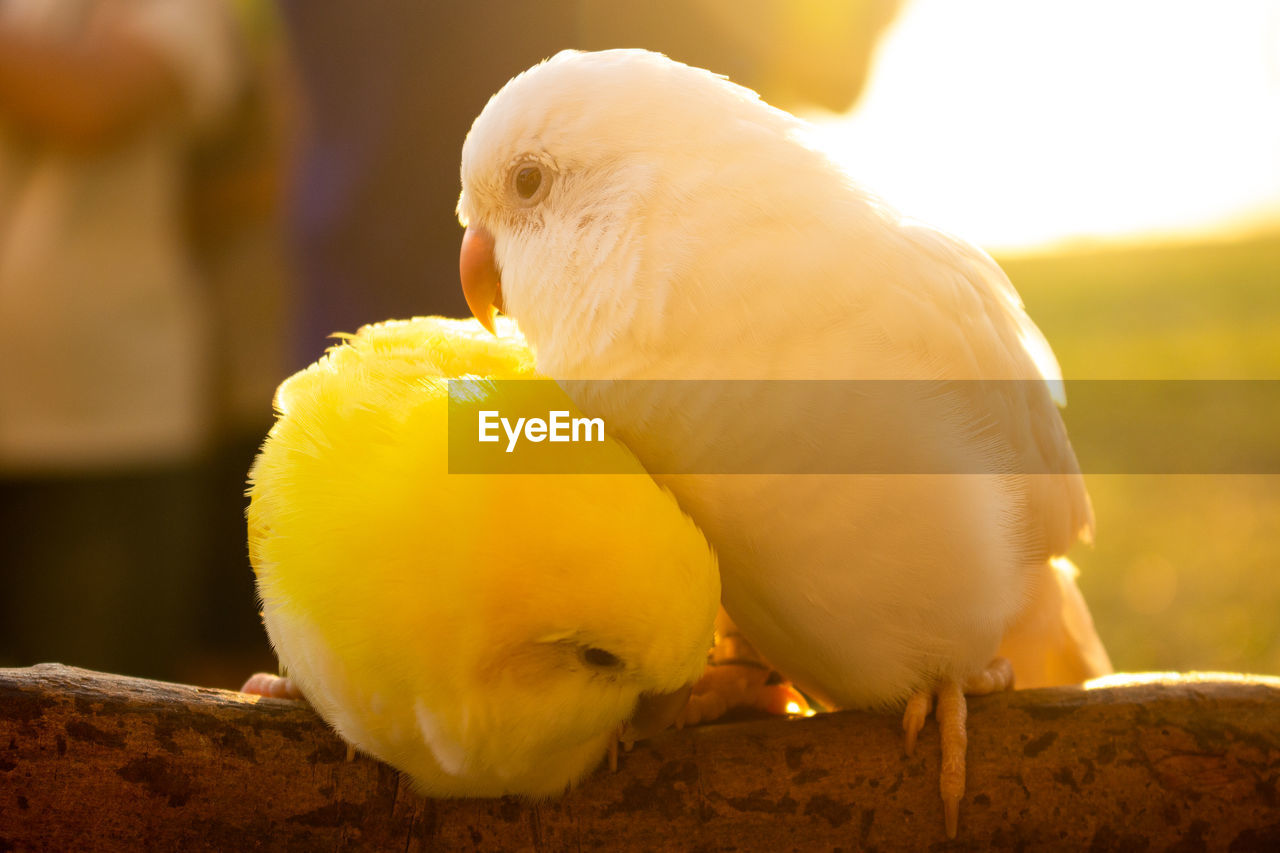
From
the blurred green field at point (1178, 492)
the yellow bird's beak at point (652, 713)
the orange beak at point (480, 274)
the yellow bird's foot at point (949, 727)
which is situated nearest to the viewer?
the yellow bird's beak at point (652, 713)

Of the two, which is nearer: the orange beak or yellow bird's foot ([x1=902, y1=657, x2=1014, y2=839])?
yellow bird's foot ([x1=902, y1=657, x2=1014, y2=839])

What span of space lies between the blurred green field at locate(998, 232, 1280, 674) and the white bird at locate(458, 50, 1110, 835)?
0.74 metres

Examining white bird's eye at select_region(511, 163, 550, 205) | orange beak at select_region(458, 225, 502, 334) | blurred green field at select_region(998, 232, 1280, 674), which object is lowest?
blurred green field at select_region(998, 232, 1280, 674)

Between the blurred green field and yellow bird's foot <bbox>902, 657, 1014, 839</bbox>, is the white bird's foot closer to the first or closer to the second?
yellow bird's foot <bbox>902, 657, 1014, 839</bbox>

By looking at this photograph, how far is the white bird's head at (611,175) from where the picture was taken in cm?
98

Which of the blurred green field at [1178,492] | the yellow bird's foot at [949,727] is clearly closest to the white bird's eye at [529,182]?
the yellow bird's foot at [949,727]

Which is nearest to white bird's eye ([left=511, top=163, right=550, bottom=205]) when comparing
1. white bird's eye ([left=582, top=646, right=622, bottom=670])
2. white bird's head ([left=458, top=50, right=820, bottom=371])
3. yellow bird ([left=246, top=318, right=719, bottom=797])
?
white bird's head ([left=458, top=50, right=820, bottom=371])

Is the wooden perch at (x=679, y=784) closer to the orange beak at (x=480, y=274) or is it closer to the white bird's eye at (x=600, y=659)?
the white bird's eye at (x=600, y=659)

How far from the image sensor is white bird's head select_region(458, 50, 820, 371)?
98 cm

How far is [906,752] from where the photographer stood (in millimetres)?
1048

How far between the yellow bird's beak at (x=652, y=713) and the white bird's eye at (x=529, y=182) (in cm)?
59

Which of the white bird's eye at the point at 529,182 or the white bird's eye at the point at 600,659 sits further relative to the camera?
the white bird's eye at the point at 529,182

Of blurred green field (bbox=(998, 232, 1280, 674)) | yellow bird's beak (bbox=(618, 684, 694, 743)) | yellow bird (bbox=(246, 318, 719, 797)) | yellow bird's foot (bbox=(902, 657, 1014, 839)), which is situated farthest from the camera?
blurred green field (bbox=(998, 232, 1280, 674))

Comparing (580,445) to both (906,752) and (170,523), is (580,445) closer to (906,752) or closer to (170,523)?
(906,752)
